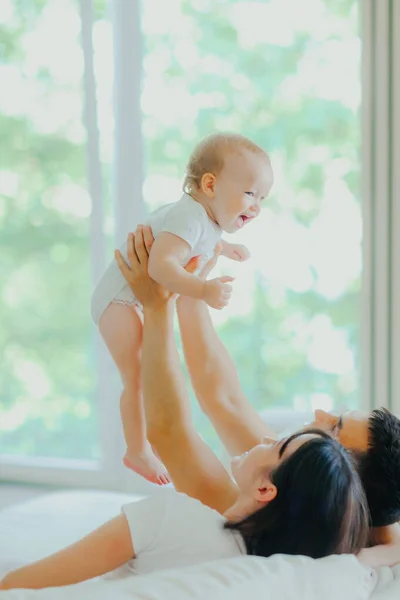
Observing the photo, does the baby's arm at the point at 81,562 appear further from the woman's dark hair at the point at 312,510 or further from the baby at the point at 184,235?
the baby at the point at 184,235

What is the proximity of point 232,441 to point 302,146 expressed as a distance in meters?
1.67

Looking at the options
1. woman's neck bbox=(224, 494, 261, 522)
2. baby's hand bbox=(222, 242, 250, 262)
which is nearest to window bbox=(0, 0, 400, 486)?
baby's hand bbox=(222, 242, 250, 262)

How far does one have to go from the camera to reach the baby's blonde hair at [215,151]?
5.29 feet

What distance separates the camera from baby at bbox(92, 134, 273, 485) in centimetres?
160

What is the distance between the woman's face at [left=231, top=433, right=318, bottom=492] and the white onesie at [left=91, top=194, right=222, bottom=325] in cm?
44

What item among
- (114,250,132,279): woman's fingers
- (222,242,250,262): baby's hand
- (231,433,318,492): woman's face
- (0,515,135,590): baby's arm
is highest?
(222,242,250,262): baby's hand

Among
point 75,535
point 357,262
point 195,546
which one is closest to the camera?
point 195,546

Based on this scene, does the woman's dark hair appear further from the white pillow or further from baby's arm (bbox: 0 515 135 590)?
baby's arm (bbox: 0 515 135 590)

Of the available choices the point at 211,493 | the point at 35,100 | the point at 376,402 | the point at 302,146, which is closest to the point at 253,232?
the point at 302,146

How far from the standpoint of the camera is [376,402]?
2.78m

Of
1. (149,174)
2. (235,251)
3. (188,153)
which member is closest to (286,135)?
(188,153)

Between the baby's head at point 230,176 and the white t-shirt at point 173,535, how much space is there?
0.59 meters

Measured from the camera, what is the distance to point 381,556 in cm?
137

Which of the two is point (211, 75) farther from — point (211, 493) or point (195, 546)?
point (195, 546)
